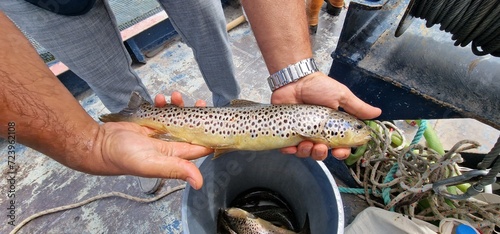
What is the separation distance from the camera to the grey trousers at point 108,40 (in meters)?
1.73

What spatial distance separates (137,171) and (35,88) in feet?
1.76

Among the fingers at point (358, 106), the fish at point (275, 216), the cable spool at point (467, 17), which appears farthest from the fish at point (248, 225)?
the cable spool at point (467, 17)

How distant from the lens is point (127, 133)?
147cm

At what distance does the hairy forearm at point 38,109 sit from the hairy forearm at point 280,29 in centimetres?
112

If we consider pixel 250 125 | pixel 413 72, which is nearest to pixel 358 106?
pixel 413 72

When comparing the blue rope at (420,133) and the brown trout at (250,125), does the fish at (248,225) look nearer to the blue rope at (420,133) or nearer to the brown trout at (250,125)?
the brown trout at (250,125)

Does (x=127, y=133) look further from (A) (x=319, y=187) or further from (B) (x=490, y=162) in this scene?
(B) (x=490, y=162)

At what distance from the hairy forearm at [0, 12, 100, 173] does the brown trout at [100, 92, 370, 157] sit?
1.58ft

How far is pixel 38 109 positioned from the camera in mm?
1198

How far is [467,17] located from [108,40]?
2215 mm

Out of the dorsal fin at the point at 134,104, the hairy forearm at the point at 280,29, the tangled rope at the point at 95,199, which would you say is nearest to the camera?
the hairy forearm at the point at 280,29

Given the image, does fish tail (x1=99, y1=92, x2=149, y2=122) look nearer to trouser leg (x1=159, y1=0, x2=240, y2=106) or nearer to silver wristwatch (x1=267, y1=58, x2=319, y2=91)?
trouser leg (x1=159, y1=0, x2=240, y2=106)

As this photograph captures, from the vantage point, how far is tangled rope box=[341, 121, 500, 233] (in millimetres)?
2062

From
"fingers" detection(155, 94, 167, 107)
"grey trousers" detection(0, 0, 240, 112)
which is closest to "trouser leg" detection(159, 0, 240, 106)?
"grey trousers" detection(0, 0, 240, 112)
